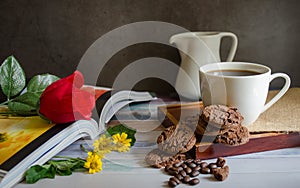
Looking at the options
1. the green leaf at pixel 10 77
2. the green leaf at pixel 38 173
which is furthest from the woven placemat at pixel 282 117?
the green leaf at pixel 10 77

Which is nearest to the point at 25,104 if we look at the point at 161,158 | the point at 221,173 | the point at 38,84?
the point at 38,84

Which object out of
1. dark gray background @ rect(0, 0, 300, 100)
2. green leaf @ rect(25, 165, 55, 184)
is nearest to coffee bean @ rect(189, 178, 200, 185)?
green leaf @ rect(25, 165, 55, 184)

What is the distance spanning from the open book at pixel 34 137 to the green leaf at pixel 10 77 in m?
0.07

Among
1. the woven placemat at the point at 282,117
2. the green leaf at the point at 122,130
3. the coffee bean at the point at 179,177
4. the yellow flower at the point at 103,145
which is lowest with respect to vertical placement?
the coffee bean at the point at 179,177

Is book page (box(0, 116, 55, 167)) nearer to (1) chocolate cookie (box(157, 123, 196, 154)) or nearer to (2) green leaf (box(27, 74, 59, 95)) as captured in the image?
(2) green leaf (box(27, 74, 59, 95))

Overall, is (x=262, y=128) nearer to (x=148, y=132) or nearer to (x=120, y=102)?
(x=148, y=132)

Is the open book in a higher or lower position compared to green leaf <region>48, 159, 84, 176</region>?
higher

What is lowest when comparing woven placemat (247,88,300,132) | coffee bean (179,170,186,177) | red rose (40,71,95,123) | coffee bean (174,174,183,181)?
coffee bean (174,174,183,181)

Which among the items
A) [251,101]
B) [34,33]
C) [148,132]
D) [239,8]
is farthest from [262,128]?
[34,33]

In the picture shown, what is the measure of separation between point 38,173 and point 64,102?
0.14 meters

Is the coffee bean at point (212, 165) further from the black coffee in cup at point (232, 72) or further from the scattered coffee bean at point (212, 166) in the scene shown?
the black coffee in cup at point (232, 72)

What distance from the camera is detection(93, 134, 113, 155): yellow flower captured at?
0.68 meters

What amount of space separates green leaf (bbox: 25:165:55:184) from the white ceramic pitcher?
41cm

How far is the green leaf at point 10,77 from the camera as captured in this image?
0.83 meters
